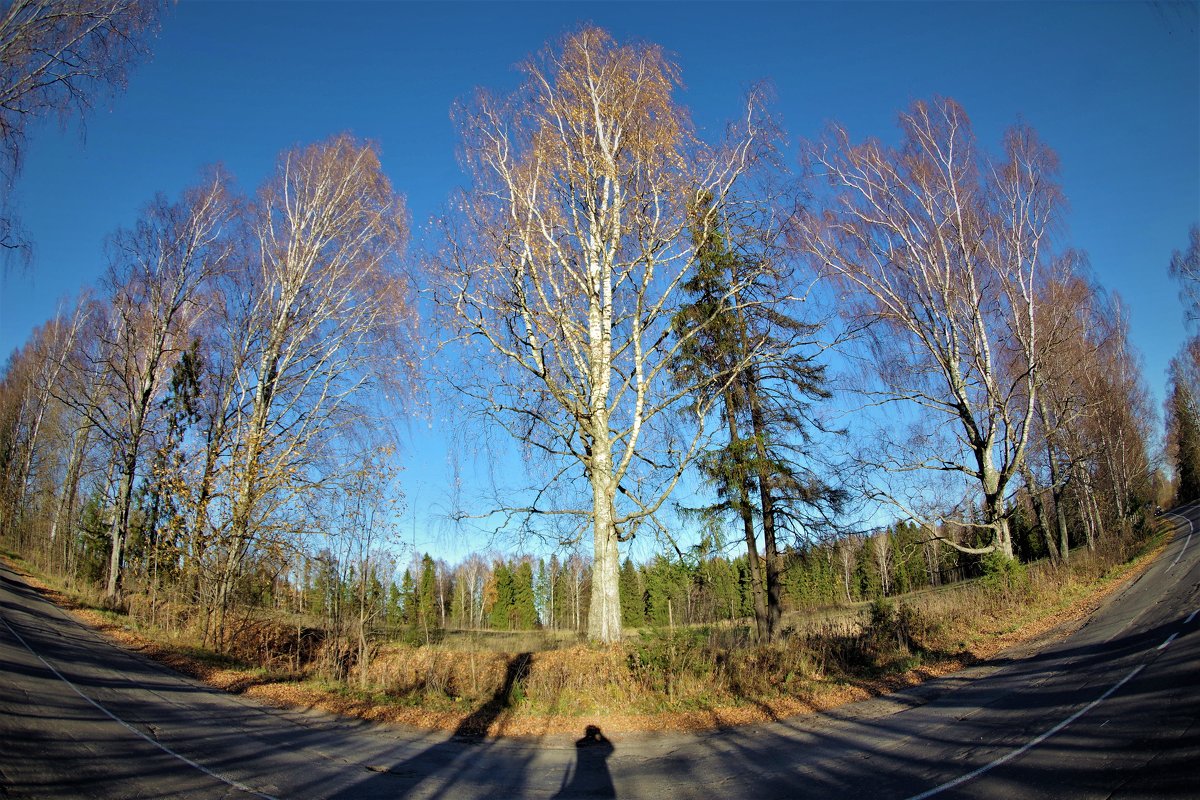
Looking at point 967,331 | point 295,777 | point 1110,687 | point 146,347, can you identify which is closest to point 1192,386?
point 967,331

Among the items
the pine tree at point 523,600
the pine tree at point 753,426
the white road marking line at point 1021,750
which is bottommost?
the pine tree at point 523,600

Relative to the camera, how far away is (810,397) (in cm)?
1722

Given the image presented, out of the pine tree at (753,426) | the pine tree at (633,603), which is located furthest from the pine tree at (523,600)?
the pine tree at (753,426)

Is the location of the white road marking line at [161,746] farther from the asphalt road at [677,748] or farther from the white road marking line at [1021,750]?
the white road marking line at [1021,750]

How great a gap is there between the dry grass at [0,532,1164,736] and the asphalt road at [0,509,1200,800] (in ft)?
2.46

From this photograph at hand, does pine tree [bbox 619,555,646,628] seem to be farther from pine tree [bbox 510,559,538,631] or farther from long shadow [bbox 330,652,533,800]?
long shadow [bbox 330,652,533,800]

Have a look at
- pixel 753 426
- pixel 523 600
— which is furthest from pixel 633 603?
pixel 753 426

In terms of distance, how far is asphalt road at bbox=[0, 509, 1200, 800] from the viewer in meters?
Answer: 4.96

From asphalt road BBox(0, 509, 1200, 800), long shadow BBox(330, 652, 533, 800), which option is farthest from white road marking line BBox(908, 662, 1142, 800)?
long shadow BBox(330, 652, 533, 800)

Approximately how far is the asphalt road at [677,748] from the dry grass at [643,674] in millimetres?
749

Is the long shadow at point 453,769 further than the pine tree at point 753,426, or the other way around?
the pine tree at point 753,426

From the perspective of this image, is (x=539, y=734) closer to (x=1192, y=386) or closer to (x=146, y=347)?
(x=146, y=347)

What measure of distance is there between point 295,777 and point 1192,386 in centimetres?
6703

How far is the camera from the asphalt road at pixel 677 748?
16.3ft
